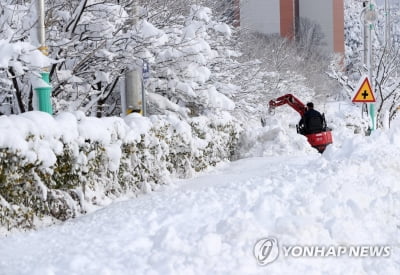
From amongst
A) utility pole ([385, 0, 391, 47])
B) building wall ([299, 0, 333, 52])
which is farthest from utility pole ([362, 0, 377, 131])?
building wall ([299, 0, 333, 52])

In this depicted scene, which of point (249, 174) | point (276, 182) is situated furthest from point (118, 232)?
point (249, 174)

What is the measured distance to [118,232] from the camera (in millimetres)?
5656

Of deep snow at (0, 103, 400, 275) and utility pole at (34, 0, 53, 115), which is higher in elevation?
utility pole at (34, 0, 53, 115)

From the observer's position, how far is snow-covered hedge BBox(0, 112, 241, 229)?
5.96 meters

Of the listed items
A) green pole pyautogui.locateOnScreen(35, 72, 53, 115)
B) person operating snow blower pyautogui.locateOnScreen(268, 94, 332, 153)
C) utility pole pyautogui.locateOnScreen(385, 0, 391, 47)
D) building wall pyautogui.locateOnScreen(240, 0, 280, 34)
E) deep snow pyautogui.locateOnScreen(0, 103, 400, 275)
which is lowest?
person operating snow blower pyautogui.locateOnScreen(268, 94, 332, 153)

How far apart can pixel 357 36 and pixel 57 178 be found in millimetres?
69896

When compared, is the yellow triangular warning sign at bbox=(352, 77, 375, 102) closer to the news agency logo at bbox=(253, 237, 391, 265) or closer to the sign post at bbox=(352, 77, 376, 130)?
the sign post at bbox=(352, 77, 376, 130)

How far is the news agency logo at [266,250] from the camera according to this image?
446 cm

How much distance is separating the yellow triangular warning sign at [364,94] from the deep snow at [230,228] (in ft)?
22.4

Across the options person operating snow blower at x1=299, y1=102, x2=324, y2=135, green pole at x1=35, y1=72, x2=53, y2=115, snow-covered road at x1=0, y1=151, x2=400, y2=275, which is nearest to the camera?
snow-covered road at x1=0, y1=151, x2=400, y2=275

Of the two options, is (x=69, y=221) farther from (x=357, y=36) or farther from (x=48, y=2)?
(x=357, y=36)

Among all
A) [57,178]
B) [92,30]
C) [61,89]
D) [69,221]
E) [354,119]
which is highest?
[92,30]

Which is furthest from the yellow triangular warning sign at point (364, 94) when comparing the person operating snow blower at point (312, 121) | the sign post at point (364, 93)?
the person operating snow blower at point (312, 121)

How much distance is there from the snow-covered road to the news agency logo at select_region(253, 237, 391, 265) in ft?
0.18
